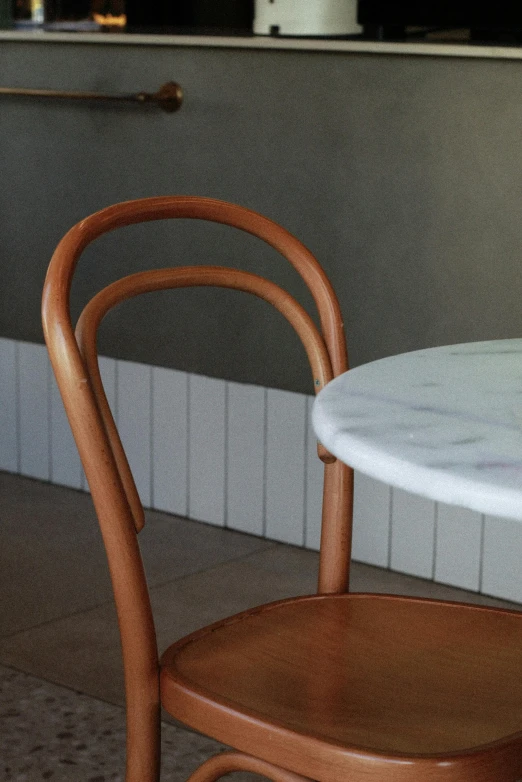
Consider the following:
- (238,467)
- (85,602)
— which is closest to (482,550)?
(238,467)

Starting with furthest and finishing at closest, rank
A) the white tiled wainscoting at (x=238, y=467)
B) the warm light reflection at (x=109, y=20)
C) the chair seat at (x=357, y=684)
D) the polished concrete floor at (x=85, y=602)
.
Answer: the warm light reflection at (x=109, y=20) < the white tiled wainscoting at (x=238, y=467) < the polished concrete floor at (x=85, y=602) < the chair seat at (x=357, y=684)

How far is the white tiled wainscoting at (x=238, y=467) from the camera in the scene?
7.54 feet

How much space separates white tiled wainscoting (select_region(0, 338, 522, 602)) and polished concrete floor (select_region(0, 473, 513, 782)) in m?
0.04

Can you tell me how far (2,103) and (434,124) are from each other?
3.79 feet

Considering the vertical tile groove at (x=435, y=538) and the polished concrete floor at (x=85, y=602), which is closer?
the polished concrete floor at (x=85, y=602)

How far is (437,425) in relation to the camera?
0.78 meters

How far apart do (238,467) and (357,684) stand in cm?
165

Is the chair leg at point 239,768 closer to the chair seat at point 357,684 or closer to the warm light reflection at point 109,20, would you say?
the chair seat at point 357,684

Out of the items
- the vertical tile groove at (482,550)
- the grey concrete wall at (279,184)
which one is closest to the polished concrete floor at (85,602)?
the vertical tile groove at (482,550)

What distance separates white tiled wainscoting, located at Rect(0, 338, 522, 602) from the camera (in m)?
2.30

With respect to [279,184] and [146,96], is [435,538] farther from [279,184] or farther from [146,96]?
[146,96]

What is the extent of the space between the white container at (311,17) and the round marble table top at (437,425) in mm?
1478

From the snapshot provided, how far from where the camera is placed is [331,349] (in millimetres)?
1169

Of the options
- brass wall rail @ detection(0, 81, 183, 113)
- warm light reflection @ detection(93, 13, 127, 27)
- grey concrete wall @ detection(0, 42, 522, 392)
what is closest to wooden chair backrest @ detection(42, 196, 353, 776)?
grey concrete wall @ detection(0, 42, 522, 392)
